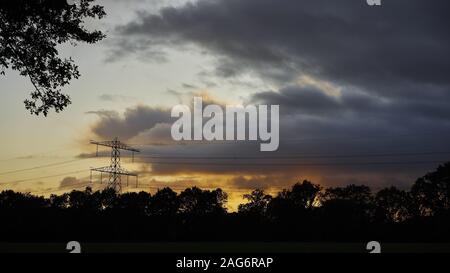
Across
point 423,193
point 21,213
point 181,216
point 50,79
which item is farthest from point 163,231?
point 50,79

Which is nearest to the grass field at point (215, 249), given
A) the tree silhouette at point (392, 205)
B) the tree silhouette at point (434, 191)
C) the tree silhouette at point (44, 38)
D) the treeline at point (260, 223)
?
the tree silhouette at point (44, 38)

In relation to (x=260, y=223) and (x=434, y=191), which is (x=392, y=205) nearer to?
(x=434, y=191)

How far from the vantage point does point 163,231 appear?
174875 millimetres

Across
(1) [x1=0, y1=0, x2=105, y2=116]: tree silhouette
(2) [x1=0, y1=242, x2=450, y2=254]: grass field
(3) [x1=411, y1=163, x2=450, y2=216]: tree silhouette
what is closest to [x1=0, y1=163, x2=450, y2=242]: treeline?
(3) [x1=411, y1=163, x2=450, y2=216]: tree silhouette

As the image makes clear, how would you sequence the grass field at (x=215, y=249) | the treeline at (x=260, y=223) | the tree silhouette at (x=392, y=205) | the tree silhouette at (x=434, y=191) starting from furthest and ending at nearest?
the tree silhouette at (x=392, y=205) → the tree silhouette at (x=434, y=191) → the treeline at (x=260, y=223) → the grass field at (x=215, y=249)

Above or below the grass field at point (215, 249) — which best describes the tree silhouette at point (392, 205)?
above

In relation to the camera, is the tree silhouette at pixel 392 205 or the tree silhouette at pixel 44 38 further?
the tree silhouette at pixel 392 205

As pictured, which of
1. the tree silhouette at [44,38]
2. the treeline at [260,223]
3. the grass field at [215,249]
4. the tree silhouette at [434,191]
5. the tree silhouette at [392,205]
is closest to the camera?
the tree silhouette at [44,38]

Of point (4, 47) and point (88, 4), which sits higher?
point (88, 4)

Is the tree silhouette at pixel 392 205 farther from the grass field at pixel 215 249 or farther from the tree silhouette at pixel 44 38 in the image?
the tree silhouette at pixel 44 38

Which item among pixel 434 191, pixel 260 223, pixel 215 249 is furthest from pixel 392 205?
pixel 215 249
